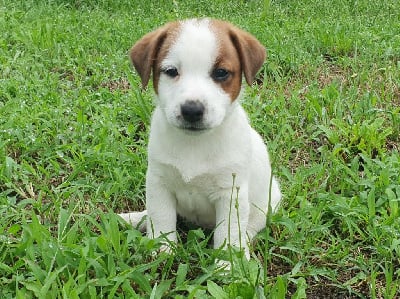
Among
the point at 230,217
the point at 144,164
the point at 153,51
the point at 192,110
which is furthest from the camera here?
the point at 144,164

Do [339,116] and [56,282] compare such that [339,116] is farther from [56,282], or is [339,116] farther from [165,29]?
[56,282]

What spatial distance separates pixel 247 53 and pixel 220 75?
0.79 feet

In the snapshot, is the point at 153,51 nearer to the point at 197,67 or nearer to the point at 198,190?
the point at 197,67

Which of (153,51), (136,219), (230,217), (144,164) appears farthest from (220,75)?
(144,164)

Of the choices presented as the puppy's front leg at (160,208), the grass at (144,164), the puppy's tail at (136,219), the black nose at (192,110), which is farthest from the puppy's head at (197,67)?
the puppy's tail at (136,219)

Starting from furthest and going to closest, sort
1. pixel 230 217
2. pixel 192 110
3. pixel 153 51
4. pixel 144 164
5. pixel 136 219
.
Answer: pixel 144 164 < pixel 136 219 < pixel 230 217 < pixel 153 51 < pixel 192 110

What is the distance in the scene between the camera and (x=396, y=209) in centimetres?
412

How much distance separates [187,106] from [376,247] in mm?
1566

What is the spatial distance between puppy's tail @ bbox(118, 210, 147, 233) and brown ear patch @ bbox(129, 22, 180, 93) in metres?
0.98

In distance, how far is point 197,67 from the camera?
11.0ft

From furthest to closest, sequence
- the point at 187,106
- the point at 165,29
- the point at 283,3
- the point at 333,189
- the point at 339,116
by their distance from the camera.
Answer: the point at 283,3, the point at 339,116, the point at 333,189, the point at 165,29, the point at 187,106

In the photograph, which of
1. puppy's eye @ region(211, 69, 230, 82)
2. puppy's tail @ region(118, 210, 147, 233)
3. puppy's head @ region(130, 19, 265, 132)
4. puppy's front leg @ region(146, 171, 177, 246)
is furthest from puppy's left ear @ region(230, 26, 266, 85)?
puppy's tail @ region(118, 210, 147, 233)

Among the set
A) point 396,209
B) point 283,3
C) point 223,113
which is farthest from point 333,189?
point 283,3

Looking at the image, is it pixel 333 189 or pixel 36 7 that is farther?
pixel 36 7
